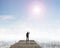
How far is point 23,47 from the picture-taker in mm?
13320

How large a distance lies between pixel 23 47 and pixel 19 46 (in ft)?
1.39

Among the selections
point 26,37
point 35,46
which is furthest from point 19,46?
point 26,37

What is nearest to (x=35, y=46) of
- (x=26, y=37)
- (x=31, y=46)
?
(x=31, y=46)

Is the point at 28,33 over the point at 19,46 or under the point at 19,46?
over

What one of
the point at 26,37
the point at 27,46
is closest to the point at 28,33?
the point at 26,37

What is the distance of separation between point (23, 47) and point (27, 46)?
40 cm

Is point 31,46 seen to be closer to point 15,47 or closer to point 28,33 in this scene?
point 15,47

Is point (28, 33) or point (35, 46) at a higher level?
point (28, 33)

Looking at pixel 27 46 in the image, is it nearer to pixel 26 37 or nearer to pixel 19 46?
pixel 19 46

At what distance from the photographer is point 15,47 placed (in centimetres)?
1358

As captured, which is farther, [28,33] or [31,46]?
[28,33]

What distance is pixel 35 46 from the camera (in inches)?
Result: 534

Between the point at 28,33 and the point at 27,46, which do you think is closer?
the point at 27,46

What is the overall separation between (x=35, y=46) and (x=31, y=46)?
1.23ft
